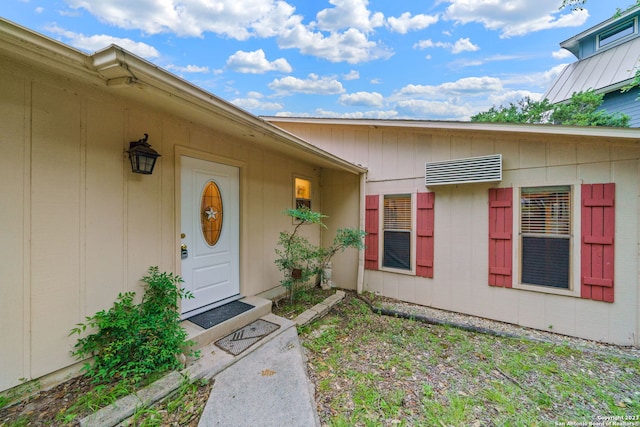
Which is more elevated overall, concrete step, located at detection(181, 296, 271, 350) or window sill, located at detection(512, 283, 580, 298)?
window sill, located at detection(512, 283, 580, 298)

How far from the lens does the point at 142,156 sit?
2.32m

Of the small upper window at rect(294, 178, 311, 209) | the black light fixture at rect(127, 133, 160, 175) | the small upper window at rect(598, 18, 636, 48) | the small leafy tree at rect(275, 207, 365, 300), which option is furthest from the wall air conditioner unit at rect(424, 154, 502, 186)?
the small upper window at rect(598, 18, 636, 48)

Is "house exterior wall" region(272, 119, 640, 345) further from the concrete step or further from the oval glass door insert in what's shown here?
the oval glass door insert

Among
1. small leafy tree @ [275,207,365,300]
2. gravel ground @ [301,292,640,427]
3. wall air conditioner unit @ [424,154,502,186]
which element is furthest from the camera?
small leafy tree @ [275,207,365,300]

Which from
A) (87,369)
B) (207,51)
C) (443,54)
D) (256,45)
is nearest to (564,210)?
(87,369)

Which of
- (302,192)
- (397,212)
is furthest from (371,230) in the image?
(302,192)

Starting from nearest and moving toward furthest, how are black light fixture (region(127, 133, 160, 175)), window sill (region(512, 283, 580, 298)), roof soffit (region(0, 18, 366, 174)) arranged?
roof soffit (region(0, 18, 366, 174)) → black light fixture (region(127, 133, 160, 175)) → window sill (region(512, 283, 580, 298))

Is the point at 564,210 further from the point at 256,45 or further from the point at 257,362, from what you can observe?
the point at 256,45

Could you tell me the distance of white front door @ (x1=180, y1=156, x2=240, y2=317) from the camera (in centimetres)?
293

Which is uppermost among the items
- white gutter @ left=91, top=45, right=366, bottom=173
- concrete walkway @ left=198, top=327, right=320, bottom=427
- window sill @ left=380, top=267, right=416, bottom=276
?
white gutter @ left=91, top=45, right=366, bottom=173

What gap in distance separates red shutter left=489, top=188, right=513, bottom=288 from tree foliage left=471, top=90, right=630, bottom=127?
336cm

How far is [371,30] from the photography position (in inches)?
325

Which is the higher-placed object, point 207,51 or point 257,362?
point 207,51

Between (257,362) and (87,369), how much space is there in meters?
1.34
